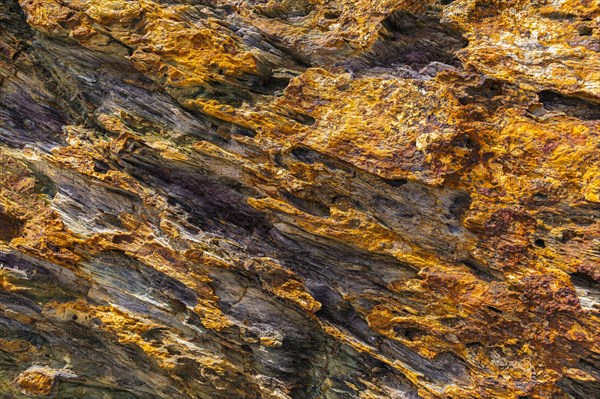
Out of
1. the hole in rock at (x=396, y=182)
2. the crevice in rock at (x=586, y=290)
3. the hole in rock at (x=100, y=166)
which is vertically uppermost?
the hole in rock at (x=396, y=182)

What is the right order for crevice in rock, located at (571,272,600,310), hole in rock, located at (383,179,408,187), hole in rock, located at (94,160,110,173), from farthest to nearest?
hole in rock, located at (94,160,110,173) → hole in rock, located at (383,179,408,187) → crevice in rock, located at (571,272,600,310)

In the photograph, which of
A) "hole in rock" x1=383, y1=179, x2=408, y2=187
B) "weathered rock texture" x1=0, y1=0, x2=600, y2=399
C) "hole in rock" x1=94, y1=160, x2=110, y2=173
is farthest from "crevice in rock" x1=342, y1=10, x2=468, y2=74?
"hole in rock" x1=94, y1=160, x2=110, y2=173

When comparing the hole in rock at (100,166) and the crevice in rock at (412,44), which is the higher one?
the crevice in rock at (412,44)

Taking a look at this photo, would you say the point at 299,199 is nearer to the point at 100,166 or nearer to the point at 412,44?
the point at 412,44

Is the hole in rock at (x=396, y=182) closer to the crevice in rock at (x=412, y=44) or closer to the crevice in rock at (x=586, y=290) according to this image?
the crevice in rock at (x=412, y=44)

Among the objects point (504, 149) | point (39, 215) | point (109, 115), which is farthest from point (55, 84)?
point (504, 149)

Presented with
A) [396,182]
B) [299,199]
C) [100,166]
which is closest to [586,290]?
[396,182]

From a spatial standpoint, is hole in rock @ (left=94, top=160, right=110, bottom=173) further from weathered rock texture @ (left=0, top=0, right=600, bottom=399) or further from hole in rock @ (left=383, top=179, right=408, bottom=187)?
hole in rock @ (left=383, top=179, right=408, bottom=187)

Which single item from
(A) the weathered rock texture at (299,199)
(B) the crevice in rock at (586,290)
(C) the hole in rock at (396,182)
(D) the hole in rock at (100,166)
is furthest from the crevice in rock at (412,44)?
(D) the hole in rock at (100,166)

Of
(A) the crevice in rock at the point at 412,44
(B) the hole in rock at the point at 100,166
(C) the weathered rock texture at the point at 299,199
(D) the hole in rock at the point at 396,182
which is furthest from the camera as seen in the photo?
(B) the hole in rock at the point at 100,166

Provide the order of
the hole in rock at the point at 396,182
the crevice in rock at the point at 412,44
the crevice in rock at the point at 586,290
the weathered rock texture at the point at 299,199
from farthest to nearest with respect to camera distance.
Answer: the crevice in rock at the point at 412,44 → the hole in rock at the point at 396,182 → the weathered rock texture at the point at 299,199 → the crevice in rock at the point at 586,290
